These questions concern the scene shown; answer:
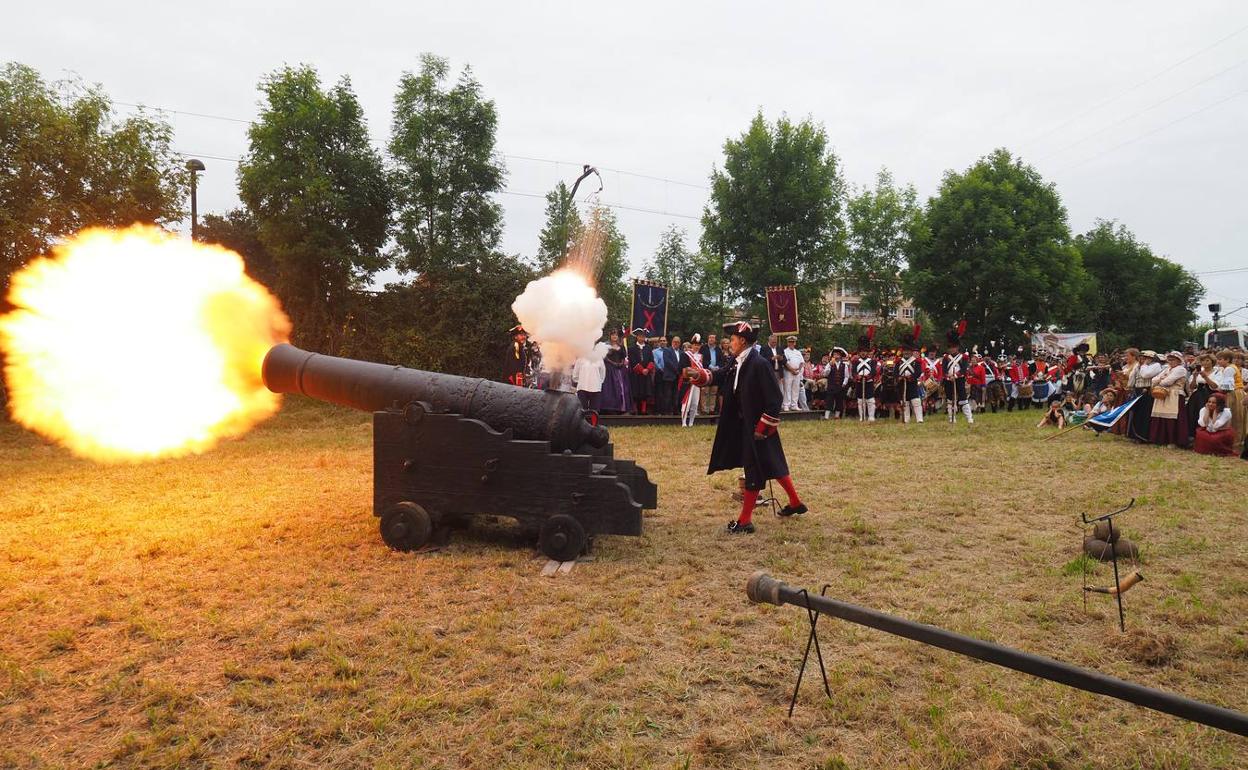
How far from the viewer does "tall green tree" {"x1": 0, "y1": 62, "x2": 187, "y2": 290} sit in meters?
11.7

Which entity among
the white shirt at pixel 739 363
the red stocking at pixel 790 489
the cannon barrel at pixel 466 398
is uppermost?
the white shirt at pixel 739 363

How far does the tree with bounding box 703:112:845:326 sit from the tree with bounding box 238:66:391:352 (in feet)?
58.1

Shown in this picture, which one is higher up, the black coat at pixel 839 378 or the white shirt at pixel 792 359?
the white shirt at pixel 792 359

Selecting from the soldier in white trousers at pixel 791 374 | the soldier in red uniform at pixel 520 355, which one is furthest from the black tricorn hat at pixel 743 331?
the soldier in white trousers at pixel 791 374

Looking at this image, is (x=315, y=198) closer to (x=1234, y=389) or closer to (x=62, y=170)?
(x=62, y=170)

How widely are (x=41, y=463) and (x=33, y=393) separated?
229 centimetres

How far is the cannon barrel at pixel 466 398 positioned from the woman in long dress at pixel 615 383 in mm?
9073

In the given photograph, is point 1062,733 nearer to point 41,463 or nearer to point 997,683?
point 997,683

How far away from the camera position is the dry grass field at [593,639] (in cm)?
278

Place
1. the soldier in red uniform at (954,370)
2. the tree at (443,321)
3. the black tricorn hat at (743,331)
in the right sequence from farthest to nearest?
the tree at (443,321), the soldier in red uniform at (954,370), the black tricorn hat at (743,331)

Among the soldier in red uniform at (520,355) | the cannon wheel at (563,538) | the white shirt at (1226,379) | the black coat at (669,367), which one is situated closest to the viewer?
the cannon wheel at (563,538)

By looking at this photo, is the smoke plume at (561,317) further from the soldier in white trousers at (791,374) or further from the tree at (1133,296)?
the tree at (1133,296)

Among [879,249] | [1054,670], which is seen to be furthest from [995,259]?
[1054,670]

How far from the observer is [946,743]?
2.74m
